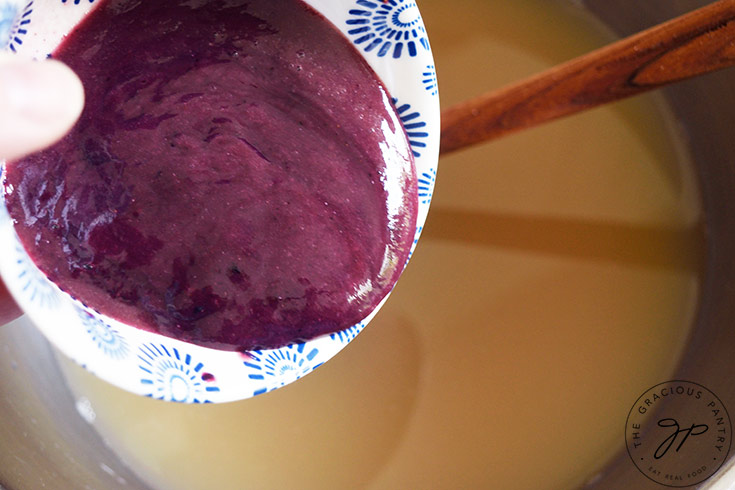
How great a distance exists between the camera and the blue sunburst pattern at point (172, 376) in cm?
48

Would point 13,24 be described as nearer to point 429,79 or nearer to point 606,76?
point 429,79

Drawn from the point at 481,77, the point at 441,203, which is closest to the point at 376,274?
the point at 441,203

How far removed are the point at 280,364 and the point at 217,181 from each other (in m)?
0.16

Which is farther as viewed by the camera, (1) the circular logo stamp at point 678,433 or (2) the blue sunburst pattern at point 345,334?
(1) the circular logo stamp at point 678,433

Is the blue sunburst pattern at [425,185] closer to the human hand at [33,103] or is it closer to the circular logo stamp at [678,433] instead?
the human hand at [33,103]

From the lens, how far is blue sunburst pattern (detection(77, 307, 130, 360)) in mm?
475

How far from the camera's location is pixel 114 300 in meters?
0.50

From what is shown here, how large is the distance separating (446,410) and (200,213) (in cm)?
46

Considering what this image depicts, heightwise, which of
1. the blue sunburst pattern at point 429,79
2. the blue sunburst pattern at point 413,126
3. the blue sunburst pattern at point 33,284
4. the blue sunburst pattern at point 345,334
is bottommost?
the blue sunburst pattern at point 345,334

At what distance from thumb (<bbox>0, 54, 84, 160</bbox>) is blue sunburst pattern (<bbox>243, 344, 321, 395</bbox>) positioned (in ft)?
0.74

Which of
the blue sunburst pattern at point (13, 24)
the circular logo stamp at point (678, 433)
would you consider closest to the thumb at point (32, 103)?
the blue sunburst pattern at point (13, 24)

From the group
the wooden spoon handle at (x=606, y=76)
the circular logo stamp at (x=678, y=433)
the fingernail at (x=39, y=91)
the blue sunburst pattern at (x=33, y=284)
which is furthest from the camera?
the circular logo stamp at (x=678, y=433)

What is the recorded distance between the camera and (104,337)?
0.48 metres

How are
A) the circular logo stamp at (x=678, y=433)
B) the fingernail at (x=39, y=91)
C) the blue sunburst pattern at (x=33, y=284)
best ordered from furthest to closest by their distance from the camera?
the circular logo stamp at (x=678, y=433)
the blue sunburst pattern at (x=33, y=284)
the fingernail at (x=39, y=91)
